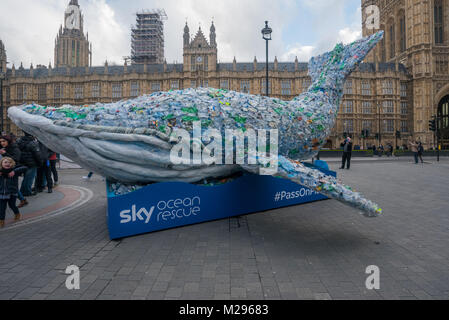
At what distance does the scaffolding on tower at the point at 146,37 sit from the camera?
5406cm

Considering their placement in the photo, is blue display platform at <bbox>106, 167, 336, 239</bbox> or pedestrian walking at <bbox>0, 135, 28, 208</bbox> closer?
blue display platform at <bbox>106, 167, 336, 239</bbox>

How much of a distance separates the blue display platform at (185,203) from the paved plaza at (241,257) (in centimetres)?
21

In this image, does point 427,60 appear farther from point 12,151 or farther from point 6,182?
point 6,182

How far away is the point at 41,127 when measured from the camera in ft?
14.5

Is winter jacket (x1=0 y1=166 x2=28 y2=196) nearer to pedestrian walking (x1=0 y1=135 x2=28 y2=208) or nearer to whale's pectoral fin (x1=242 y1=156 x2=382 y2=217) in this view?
pedestrian walking (x1=0 y1=135 x2=28 y2=208)

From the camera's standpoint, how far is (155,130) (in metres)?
4.70

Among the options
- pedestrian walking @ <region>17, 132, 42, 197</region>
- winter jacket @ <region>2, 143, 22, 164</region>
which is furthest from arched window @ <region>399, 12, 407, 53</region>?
winter jacket @ <region>2, 143, 22, 164</region>

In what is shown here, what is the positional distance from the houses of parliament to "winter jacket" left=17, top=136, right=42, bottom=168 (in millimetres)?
39031

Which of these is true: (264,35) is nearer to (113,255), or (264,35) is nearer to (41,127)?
(41,127)

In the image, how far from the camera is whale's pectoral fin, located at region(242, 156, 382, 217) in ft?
12.4

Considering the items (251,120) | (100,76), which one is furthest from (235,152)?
(100,76)

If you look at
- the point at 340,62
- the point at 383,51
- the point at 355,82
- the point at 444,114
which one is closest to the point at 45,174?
the point at 340,62

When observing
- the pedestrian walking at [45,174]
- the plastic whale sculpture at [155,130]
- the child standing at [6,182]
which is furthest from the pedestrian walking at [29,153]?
the plastic whale sculpture at [155,130]

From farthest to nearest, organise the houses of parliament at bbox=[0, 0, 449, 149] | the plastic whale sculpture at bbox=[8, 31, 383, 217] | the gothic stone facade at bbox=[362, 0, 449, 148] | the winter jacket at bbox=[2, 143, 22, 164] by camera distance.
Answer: the houses of parliament at bbox=[0, 0, 449, 149], the gothic stone facade at bbox=[362, 0, 449, 148], the winter jacket at bbox=[2, 143, 22, 164], the plastic whale sculpture at bbox=[8, 31, 383, 217]
